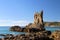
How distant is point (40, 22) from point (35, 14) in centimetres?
557

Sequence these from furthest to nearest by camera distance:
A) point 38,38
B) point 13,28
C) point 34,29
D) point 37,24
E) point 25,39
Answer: point 13,28 < point 37,24 < point 34,29 < point 38,38 < point 25,39

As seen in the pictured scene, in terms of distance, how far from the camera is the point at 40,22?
99812 millimetres

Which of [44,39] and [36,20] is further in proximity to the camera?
[36,20]

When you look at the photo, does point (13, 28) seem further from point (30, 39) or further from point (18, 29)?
point (30, 39)

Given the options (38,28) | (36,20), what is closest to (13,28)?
(36,20)

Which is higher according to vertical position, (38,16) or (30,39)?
(38,16)

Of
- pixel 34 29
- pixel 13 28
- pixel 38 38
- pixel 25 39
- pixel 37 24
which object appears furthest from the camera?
pixel 13 28

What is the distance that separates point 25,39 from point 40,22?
7355cm

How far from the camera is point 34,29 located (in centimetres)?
8606

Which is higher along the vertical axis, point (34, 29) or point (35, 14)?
point (35, 14)

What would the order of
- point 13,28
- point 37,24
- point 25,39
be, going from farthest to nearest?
point 13,28, point 37,24, point 25,39

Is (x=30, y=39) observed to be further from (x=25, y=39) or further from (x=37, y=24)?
(x=37, y=24)

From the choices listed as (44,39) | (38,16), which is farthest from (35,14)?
(44,39)

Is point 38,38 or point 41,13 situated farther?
point 41,13
